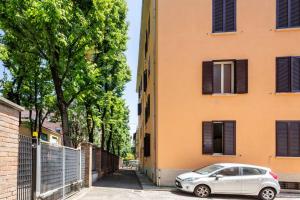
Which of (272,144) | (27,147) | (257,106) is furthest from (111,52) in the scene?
(27,147)

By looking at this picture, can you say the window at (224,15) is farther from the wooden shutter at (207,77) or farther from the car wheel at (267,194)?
the car wheel at (267,194)

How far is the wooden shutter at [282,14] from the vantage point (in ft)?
61.4

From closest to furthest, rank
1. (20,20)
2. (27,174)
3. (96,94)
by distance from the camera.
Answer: (27,174) < (20,20) < (96,94)

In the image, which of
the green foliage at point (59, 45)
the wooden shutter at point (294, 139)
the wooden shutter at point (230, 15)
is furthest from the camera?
the wooden shutter at point (230, 15)

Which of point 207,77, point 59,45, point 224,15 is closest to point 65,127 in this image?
point 59,45

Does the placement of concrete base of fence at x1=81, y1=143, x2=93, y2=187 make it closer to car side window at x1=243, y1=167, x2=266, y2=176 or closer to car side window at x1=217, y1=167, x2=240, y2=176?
car side window at x1=217, y1=167, x2=240, y2=176

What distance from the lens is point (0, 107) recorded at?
6.30 metres

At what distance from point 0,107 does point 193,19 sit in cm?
1452

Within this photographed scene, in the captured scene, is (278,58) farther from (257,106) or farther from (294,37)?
(257,106)

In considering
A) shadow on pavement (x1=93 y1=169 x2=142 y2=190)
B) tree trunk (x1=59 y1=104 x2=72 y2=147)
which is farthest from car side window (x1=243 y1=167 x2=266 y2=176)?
tree trunk (x1=59 y1=104 x2=72 y2=147)

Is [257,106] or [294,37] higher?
[294,37]

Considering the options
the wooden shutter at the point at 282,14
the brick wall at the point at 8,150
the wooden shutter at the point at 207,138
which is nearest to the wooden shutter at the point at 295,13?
the wooden shutter at the point at 282,14

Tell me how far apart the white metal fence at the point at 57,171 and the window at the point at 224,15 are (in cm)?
968

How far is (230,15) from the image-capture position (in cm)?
1902
